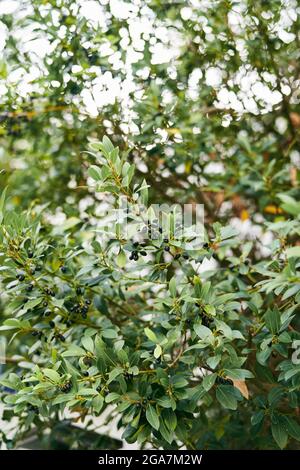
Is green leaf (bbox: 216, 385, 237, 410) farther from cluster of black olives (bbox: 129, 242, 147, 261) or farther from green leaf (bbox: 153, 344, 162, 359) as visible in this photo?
cluster of black olives (bbox: 129, 242, 147, 261)

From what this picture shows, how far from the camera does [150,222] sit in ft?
4.13

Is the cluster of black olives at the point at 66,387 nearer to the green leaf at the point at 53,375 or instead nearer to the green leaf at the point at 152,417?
the green leaf at the point at 53,375

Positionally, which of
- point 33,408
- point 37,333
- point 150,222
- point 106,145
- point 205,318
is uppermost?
point 106,145

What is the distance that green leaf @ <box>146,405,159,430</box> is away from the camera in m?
1.23

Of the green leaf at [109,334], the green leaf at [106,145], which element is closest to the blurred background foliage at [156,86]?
the green leaf at [106,145]

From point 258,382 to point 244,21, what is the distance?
3.30 feet

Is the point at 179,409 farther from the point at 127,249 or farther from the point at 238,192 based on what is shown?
the point at 238,192

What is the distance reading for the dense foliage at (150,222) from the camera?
1.28 meters

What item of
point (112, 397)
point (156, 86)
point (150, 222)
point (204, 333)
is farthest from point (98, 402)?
point (156, 86)

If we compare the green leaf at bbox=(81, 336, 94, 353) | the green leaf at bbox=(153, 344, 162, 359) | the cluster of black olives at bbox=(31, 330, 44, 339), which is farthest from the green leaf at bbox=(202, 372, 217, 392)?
the cluster of black olives at bbox=(31, 330, 44, 339)

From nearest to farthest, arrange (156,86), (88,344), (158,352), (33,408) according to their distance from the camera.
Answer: (158,352) < (88,344) < (33,408) < (156,86)

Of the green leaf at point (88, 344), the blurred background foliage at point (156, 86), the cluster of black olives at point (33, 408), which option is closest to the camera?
the green leaf at point (88, 344)

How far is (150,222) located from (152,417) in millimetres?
388

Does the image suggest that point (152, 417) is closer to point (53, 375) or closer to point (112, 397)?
point (112, 397)
